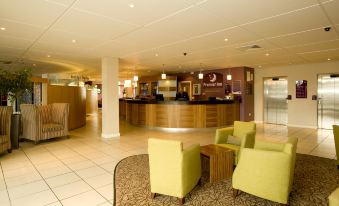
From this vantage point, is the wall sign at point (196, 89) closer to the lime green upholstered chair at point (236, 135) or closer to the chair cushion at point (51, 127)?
the lime green upholstered chair at point (236, 135)

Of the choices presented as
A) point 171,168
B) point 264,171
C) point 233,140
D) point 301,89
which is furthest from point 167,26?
point 301,89

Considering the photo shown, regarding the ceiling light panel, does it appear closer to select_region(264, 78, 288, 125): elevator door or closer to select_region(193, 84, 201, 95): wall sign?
select_region(264, 78, 288, 125): elevator door

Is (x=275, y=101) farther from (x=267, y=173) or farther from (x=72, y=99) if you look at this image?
(x=72, y=99)

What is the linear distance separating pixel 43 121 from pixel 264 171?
676 cm

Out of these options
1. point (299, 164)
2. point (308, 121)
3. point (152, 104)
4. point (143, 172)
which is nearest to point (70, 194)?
point (143, 172)

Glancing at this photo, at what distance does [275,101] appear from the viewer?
10445 mm

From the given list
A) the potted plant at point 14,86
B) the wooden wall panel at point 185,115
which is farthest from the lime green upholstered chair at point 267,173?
the potted plant at point 14,86

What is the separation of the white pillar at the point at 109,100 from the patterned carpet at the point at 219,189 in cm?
309

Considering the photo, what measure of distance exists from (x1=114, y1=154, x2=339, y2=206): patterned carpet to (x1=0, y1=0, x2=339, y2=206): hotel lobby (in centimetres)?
2

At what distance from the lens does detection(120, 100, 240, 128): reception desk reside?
852 centimetres

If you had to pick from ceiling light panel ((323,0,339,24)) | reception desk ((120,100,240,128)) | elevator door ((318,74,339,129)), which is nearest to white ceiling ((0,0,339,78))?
ceiling light panel ((323,0,339,24))

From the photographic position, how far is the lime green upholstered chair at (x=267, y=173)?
8.59 ft

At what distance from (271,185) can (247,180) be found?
0.98 feet

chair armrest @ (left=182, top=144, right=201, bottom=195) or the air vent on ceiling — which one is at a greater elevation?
the air vent on ceiling
